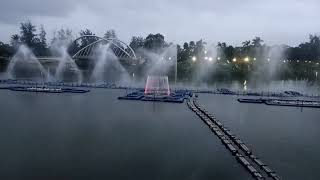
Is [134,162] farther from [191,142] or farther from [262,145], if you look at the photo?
[262,145]

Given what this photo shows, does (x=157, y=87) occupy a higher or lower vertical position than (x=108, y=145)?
higher

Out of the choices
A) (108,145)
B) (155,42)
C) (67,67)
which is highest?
(155,42)

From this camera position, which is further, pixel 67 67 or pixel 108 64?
pixel 108 64

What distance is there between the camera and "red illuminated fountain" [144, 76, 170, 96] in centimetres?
5234

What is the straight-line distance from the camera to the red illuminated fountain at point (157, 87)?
52.3 metres

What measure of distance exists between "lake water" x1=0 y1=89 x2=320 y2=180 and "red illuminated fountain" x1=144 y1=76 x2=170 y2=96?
920 cm

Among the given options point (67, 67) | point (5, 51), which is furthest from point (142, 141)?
point (5, 51)

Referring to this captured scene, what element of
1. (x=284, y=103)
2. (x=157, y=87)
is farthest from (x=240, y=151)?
(x=157, y=87)

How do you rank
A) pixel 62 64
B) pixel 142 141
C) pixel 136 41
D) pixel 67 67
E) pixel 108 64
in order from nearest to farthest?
pixel 142 141, pixel 62 64, pixel 67 67, pixel 108 64, pixel 136 41

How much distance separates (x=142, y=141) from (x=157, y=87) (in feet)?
95.8

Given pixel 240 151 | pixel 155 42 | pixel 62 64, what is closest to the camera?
pixel 240 151

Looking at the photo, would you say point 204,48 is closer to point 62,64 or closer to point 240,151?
point 62,64

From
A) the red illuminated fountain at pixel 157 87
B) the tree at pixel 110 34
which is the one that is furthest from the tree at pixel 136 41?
the red illuminated fountain at pixel 157 87

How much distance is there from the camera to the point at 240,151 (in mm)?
24578
